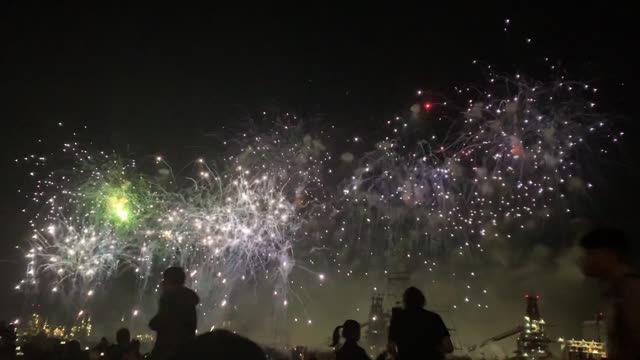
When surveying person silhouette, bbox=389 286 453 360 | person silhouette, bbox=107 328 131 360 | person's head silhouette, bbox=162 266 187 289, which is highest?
person's head silhouette, bbox=162 266 187 289

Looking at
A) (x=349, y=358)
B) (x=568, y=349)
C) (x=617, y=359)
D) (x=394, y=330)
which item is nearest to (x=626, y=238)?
(x=617, y=359)

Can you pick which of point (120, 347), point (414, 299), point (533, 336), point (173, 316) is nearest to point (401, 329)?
point (414, 299)

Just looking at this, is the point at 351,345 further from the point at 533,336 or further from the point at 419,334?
the point at 533,336

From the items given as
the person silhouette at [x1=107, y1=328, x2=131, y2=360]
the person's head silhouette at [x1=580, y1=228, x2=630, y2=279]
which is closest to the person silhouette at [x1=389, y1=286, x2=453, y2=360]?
the person's head silhouette at [x1=580, y1=228, x2=630, y2=279]

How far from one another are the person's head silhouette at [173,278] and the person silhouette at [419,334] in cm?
280

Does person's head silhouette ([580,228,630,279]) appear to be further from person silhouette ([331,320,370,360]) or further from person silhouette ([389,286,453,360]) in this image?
person silhouette ([331,320,370,360])

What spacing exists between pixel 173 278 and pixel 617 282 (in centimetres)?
493

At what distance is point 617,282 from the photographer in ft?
11.1

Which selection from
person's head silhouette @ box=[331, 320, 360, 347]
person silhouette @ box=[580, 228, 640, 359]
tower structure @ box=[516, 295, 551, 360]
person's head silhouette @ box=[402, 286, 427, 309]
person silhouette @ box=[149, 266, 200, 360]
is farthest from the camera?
tower structure @ box=[516, 295, 551, 360]

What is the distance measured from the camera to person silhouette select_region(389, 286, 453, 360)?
5090 mm

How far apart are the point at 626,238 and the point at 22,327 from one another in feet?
200

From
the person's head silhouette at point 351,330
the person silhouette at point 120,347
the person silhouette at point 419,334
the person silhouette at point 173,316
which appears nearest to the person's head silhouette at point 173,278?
the person silhouette at point 173,316

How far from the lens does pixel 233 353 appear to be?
2.24 meters

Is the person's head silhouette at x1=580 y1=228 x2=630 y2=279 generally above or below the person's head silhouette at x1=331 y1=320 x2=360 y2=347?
above
